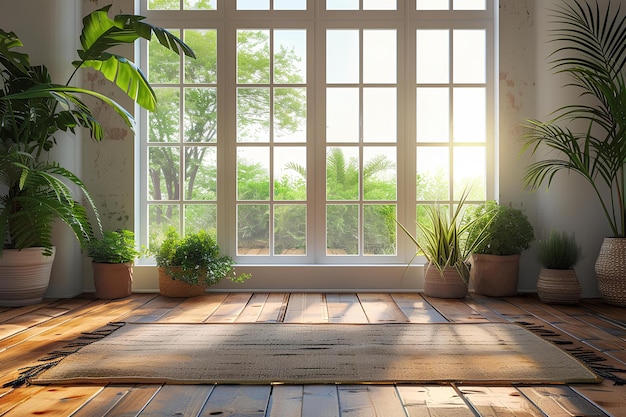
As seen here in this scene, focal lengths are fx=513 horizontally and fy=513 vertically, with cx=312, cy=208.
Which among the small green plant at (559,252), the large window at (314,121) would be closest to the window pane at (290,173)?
the large window at (314,121)

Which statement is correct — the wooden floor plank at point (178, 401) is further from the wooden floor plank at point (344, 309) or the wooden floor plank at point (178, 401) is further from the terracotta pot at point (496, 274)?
the terracotta pot at point (496, 274)

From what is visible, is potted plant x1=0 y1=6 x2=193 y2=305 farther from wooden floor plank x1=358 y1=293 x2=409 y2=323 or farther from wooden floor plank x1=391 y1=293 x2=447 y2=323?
wooden floor plank x1=391 y1=293 x2=447 y2=323

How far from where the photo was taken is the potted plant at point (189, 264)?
3707 millimetres

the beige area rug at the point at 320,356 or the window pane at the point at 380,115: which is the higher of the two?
the window pane at the point at 380,115

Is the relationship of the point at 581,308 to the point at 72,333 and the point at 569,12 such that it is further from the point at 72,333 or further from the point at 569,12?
the point at 72,333

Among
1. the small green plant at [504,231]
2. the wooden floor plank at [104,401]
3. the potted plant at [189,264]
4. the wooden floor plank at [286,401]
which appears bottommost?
the wooden floor plank at [286,401]

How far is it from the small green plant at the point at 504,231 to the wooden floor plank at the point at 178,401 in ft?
8.19

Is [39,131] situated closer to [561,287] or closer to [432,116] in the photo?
[432,116]

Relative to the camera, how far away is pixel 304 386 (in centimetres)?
192

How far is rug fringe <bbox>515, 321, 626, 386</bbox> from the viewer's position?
2.00 meters

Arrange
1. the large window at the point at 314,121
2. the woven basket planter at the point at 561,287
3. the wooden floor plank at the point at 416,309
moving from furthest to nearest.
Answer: the large window at the point at 314,121, the woven basket planter at the point at 561,287, the wooden floor plank at the point at 416,309

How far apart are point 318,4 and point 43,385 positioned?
3.37m

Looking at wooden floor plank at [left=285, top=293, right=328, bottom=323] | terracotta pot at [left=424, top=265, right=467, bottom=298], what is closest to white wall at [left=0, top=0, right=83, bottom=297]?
wooden floor plank at [left=285, top=293, right=328, bottom=323]

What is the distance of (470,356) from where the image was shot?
88.4 inches
